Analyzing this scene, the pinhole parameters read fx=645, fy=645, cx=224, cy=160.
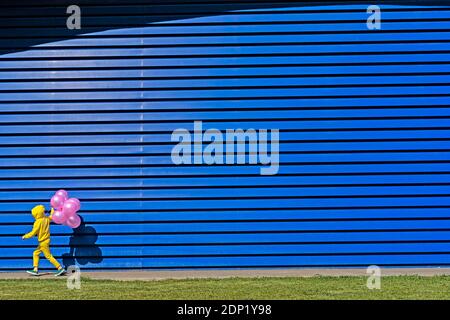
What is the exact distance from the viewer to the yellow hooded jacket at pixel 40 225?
27.9 ft

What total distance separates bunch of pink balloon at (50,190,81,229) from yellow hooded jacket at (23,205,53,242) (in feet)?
0.69

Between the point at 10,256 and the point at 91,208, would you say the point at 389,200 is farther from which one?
the point at 10,256

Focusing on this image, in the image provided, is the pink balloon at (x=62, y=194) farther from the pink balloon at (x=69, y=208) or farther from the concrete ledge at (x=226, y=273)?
the concrete ledge at (x=226, y=273)

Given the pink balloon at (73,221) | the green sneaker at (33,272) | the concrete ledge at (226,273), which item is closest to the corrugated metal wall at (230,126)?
the concrete ledge at (226,273)

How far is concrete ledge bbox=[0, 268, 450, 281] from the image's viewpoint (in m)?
8.43

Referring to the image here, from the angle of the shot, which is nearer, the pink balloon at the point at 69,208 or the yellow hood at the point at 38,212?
the pink balloon at the point at 69,208

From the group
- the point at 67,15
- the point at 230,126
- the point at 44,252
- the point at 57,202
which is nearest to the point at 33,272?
the point at 44,252

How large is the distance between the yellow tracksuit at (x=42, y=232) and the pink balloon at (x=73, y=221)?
316 mm

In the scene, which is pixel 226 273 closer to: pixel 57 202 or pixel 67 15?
pixel 57 202

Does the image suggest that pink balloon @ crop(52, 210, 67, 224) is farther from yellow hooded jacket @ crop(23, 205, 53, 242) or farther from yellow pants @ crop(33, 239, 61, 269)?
yellow pants @ crop(33, 239, 61, 269)

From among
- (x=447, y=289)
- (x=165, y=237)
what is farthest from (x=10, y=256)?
(x=447, y=289)

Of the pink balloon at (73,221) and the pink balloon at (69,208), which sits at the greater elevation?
the pink balloon at (69,208)

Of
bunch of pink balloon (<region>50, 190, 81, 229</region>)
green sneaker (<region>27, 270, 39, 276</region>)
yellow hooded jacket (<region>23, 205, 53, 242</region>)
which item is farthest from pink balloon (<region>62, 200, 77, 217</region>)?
green sneaker (<region>27, 270, 39, 276</region>)

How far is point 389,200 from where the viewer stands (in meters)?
8.90
